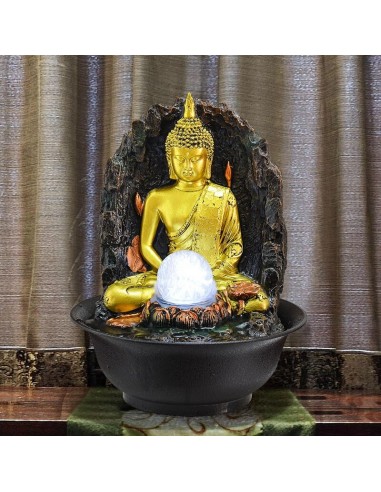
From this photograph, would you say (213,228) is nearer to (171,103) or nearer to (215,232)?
(215,232)

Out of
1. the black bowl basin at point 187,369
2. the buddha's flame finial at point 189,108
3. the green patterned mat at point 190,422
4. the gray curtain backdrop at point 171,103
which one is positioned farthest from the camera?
the gray curtain backdrop at point 171,103

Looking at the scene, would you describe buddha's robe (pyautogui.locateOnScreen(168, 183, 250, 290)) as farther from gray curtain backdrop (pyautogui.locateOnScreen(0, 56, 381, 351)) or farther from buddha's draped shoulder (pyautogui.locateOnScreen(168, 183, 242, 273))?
gray curtain backdrop (pyautogui.locateOnScreen(0, 56, 381, 351))

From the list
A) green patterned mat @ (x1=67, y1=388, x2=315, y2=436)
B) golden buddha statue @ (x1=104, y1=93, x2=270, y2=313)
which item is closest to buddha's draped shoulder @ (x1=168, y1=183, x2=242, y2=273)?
golden buddha statue @ (x1=104, y1=93, x2=270, y2=313)

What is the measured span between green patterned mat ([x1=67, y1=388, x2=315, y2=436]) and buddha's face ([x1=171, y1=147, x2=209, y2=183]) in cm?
60

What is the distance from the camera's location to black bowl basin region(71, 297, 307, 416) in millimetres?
1437

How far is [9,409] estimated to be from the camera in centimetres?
174

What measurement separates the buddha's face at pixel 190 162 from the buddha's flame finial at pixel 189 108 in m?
0.08

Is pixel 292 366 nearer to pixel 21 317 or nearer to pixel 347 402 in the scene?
pixel 347 402

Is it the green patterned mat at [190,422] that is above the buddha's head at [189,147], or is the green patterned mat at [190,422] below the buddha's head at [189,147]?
below

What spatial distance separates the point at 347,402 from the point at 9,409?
90 centimetres

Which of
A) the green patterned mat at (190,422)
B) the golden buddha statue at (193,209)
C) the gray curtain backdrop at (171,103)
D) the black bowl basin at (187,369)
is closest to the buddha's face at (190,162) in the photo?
the golden buddha statue at (193,209)

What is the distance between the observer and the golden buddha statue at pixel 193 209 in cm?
168

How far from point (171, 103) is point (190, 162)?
0.27 meters

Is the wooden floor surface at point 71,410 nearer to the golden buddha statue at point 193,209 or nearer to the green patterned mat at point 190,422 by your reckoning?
the green patterned mat at point 190,422
